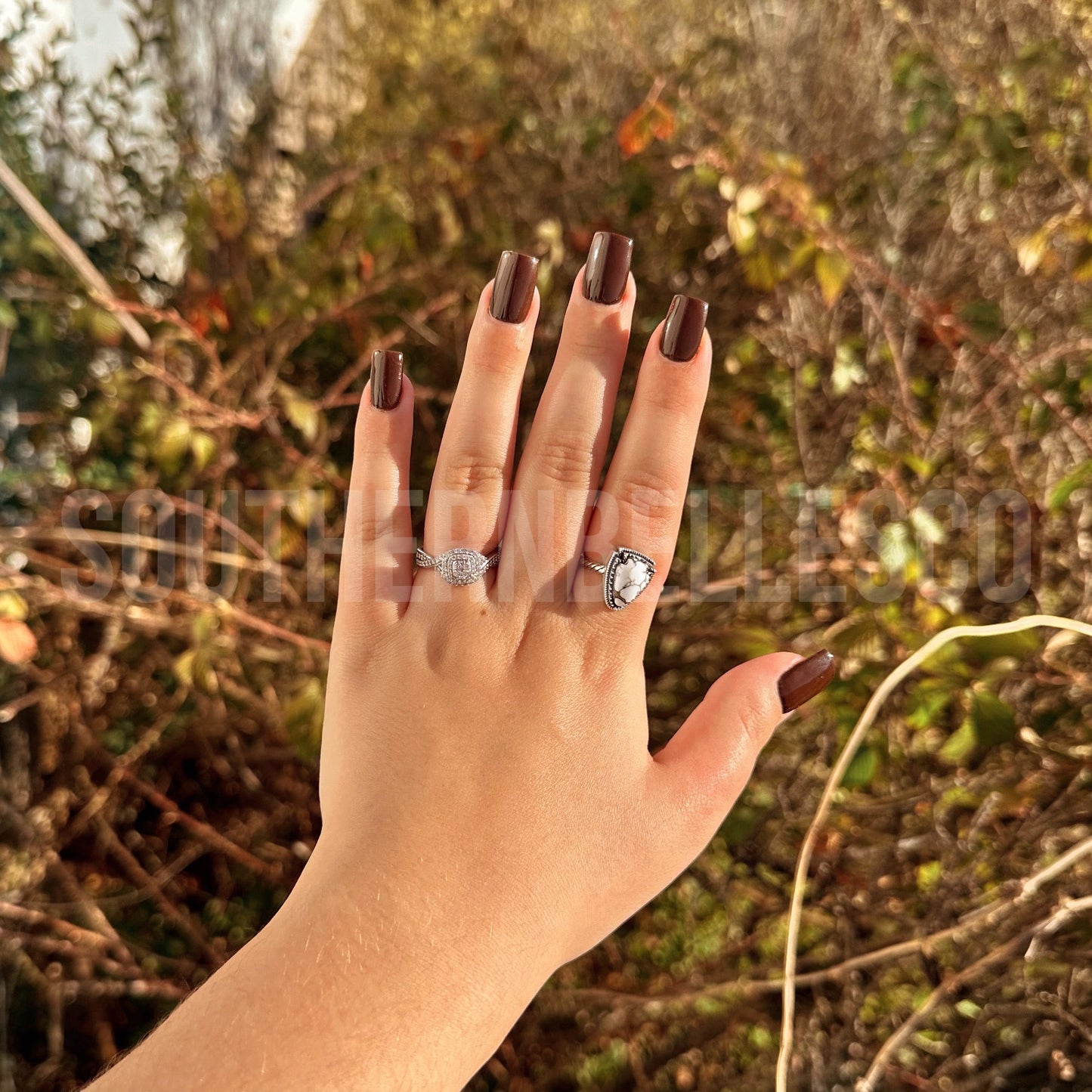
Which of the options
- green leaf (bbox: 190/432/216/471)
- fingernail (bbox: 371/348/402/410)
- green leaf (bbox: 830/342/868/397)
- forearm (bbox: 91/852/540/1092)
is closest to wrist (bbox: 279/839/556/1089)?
forearm (bbox: 91/852/540/1092)

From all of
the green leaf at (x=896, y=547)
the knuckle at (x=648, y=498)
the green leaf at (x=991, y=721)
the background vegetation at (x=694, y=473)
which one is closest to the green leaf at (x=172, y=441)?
the background vegetation at (x=694, y=473)

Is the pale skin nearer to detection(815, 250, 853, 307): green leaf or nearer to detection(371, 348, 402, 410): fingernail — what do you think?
detection(371, 348, 402, 410): fingernail

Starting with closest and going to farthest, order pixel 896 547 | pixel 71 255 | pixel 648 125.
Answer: pixel 896 547
pixel 71 255
pixel 648 125

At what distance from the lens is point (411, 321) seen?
1838 millimetres

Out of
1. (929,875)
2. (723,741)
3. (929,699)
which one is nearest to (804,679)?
(723,741)

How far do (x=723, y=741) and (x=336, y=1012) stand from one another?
0.56 metres

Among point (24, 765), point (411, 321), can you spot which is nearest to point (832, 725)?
point (411, 321)

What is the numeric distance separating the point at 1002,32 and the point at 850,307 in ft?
2.99

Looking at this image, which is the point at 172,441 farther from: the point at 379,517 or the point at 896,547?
the point at 896,547

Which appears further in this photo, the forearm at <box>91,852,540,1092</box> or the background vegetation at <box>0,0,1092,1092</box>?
the background vegetation at <box>0,0,1092,1092</box>

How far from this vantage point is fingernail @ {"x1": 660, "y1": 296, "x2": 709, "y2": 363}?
102 centimetres

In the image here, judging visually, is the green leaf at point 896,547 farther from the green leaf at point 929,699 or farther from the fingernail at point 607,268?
the fingernail at point 607,268

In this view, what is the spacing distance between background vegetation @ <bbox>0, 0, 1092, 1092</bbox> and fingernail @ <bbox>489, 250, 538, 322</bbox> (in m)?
0.58

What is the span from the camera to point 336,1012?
2.49 ft
